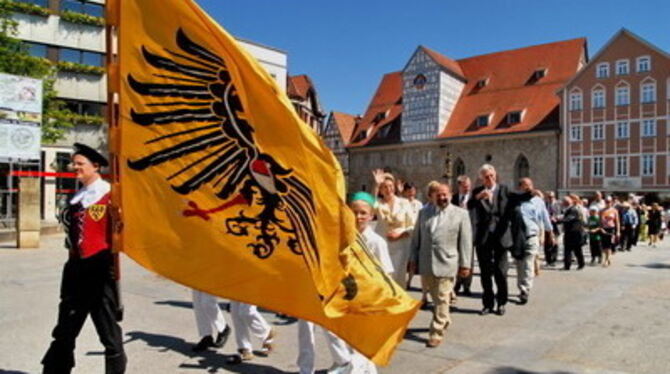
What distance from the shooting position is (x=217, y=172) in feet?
11.9

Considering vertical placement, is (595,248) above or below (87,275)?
below

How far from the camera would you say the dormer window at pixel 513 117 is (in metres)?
49.7

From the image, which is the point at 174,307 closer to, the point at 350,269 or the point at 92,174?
the point at 92,174

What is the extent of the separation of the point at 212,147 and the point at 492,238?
5.33 metres

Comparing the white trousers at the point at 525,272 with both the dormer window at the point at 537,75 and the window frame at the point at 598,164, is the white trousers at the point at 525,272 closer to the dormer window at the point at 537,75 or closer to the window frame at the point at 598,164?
the window frame at the point at 598,164

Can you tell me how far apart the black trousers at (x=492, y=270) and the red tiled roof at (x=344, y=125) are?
5559cm

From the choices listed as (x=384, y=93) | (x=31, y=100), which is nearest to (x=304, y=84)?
(x=384, y=93)

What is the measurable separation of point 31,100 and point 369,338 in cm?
1755

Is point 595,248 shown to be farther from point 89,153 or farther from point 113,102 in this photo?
point 113,102

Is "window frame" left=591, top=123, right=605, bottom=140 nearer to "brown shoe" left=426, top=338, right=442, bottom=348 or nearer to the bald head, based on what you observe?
the bald head

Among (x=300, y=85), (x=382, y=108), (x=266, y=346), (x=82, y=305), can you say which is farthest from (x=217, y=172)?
(x=300, y=85)

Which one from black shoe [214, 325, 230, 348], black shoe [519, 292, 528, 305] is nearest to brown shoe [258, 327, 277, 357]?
black shoe [214, 325, 230, 348]

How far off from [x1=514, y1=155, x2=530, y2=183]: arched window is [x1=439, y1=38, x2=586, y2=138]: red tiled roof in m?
2.58

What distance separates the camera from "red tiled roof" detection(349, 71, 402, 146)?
200 feet
